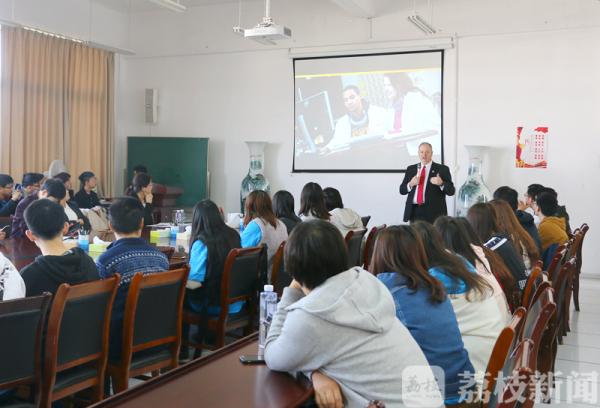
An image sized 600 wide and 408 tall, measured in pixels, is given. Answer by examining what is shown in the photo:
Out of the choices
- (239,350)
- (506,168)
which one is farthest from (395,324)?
(506,168)

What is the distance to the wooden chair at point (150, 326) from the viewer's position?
2.71 meters

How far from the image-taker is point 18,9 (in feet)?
27.4

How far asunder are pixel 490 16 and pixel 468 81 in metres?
0.87

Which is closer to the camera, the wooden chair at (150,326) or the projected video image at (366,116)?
the wooden chair at (150,326)

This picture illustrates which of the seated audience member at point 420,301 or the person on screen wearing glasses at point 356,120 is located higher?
the person on screen wearing glasses at point 356,120

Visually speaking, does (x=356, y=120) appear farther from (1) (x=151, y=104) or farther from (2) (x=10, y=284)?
(2) (x=10, y=284)

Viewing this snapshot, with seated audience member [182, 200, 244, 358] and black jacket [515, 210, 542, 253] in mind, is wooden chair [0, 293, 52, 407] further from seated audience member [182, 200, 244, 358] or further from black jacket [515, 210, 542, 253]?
black jacket [515, 210, 542, 253]

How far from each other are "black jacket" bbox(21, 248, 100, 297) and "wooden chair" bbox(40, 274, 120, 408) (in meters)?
0.22

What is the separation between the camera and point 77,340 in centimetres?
247

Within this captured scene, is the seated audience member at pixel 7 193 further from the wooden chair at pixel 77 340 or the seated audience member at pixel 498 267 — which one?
the seated audience member at pixel 498 267

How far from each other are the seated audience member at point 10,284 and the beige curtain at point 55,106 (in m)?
6.36

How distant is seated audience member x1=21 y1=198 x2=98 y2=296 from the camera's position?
2.60 meters

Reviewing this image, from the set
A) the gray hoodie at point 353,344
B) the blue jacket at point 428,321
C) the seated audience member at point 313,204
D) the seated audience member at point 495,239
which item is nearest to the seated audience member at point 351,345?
the gray hoodie at point 353,344

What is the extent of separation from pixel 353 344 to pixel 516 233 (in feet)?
8.79
